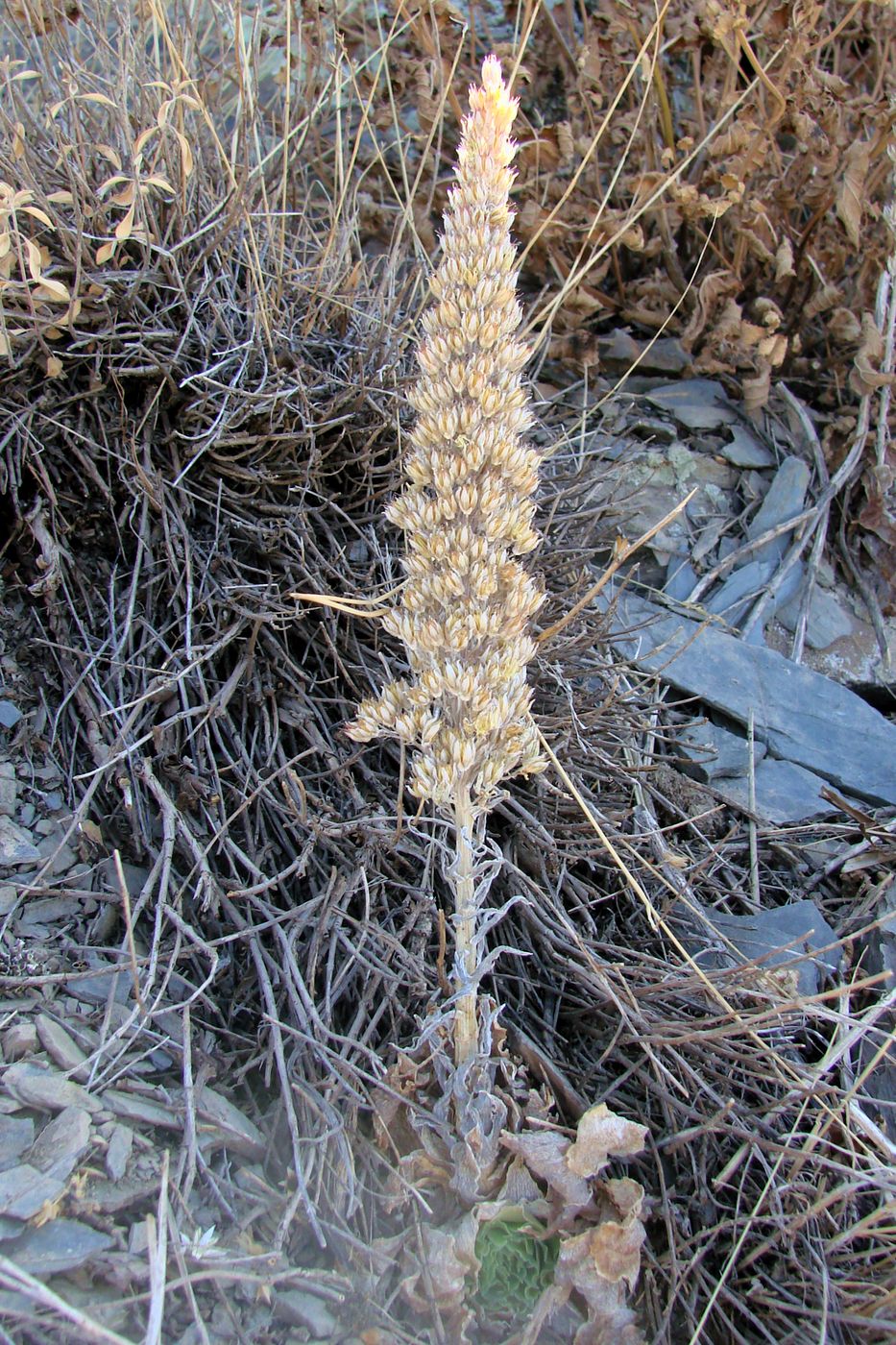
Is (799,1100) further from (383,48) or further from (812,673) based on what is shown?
(383,48)

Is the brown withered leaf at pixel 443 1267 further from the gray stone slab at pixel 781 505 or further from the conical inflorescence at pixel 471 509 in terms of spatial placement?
the gray stone slab at pixel 781 505

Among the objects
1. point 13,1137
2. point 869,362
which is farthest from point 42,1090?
point 869,362

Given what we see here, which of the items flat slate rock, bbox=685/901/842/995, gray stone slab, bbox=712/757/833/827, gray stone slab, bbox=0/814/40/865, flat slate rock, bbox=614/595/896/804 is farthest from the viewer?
flat slate rock, bbox=614/595/896/804

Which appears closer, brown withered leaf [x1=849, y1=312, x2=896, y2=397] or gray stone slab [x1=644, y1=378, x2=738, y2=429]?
brown withered leaf [x1=849, y1=312, x2=896, y2=397]

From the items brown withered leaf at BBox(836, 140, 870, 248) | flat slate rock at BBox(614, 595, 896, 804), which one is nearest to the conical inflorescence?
flat slate rock at BBox(614, 595, 896, 804)

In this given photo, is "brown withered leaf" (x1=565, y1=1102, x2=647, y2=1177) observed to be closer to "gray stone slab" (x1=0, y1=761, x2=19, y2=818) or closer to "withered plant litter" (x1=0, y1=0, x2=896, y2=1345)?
"withered plant litter" (x1=0, y1=0, x2=896, y2=1345)

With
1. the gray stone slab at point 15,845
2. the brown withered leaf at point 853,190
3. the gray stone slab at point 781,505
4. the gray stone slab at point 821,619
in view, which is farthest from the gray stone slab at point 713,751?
the brown withered leaf at point 853,190
